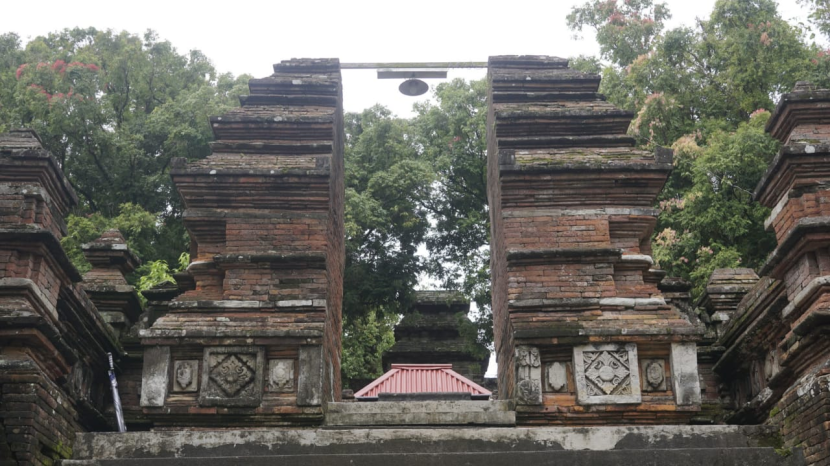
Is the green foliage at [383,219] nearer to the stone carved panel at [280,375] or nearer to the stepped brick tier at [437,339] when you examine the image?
the stepped brick tier at [437,339]

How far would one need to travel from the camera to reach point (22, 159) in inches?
268

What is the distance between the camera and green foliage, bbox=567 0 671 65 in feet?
68.9

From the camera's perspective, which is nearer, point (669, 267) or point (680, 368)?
point (680, 368)

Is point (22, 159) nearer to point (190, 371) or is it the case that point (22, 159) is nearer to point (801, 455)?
point (190, 371)

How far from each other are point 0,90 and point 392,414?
1849cm

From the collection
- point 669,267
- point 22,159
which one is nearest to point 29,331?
point 22,159

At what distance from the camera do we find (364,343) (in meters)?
22.7

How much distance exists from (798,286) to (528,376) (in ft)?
7.09

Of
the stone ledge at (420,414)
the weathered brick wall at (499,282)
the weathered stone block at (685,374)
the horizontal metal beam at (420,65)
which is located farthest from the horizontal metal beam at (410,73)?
the weathered stone block at (685,374)

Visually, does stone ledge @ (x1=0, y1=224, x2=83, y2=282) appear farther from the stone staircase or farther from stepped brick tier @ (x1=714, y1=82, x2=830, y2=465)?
stepped brick tier @ (x1=714, y1=82, x2=830, y2=465)

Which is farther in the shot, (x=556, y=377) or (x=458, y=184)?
(x=458, y=184)

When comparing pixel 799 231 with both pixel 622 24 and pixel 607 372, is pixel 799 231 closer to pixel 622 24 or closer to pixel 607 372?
pixel 607 372

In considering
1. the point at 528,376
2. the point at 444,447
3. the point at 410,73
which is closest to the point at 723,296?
the point at 528,376

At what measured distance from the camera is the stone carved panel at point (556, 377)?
7188 millimetres
